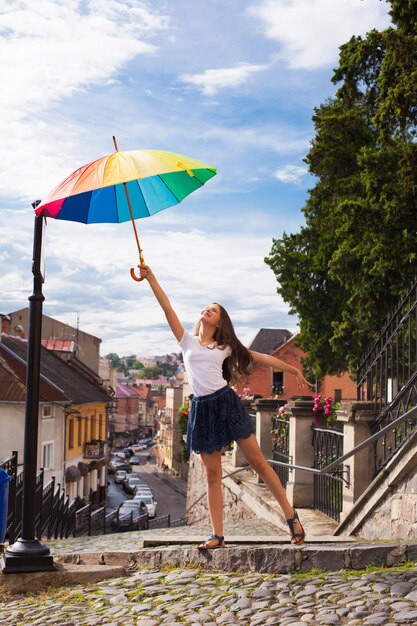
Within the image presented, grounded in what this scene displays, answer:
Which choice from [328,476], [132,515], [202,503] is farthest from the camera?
[132,515]

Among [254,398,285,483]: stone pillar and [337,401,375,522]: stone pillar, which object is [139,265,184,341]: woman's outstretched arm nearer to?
[337,401,375,522]: stone pillar

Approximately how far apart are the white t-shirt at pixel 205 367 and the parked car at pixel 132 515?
3018 cm

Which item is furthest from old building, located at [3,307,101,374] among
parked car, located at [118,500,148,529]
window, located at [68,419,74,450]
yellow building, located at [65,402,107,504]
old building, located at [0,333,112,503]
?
window, located at [68,419,74,450]

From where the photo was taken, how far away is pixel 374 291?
74.3 ft

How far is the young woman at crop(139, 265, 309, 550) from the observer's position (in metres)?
6.34

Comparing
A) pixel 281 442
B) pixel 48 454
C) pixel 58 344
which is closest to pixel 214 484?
pixel 281 442

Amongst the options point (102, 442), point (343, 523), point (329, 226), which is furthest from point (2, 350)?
point (343, 523)

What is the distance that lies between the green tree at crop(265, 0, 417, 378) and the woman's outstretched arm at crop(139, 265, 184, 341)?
1442 centimetres

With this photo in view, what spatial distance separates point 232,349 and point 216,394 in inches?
14.9

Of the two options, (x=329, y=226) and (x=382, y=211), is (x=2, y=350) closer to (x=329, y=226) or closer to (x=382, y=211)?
(x=329, y=226)

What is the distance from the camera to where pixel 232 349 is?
252 inches

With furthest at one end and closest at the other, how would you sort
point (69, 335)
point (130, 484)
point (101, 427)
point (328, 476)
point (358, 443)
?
1. point (130, 484)
2. point (69, 335)
3. point (101, 427)
4. point (328, 476)
5. point (358, 443)

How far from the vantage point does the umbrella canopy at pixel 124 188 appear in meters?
6.58

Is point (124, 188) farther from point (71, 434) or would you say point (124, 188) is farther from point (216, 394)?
point (71, 434)
